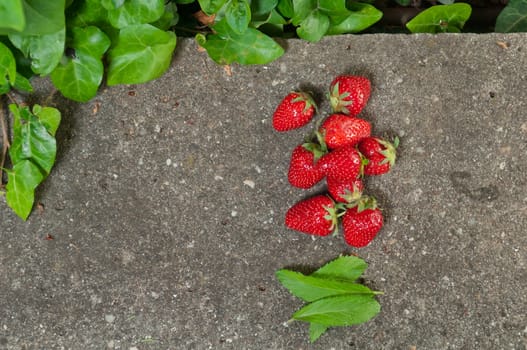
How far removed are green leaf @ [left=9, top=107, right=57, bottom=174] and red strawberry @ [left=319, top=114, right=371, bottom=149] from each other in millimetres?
571

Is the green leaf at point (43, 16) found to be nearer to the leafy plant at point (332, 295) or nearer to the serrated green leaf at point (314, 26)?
the serrated green leaf at point (314, 26)

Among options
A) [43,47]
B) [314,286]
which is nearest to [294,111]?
[314,286]

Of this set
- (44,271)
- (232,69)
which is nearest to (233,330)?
(44,271)

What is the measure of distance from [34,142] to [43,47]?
21cm

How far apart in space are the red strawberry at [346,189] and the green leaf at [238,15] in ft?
1.18

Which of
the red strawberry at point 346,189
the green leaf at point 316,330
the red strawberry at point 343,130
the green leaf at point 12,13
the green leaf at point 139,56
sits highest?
the green leaf at point 12,13

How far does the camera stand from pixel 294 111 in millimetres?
1195

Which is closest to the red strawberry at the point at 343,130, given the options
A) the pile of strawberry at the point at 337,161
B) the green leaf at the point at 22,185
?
the pile of strawberry at the point at 337,161

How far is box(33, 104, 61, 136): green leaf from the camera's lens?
3.91 ft

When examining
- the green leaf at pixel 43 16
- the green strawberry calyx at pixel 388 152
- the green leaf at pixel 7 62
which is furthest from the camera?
the green strawberry calyx at pixel 388 152

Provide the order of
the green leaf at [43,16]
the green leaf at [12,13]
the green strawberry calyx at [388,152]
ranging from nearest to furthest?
the green leaf at [12,13] < the green leaf at [43,16] < the green strawberry calyx at [388,152]

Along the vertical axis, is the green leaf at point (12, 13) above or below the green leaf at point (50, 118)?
above

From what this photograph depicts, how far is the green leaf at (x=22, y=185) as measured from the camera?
119cm

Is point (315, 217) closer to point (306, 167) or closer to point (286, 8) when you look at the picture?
point (306, 167)
